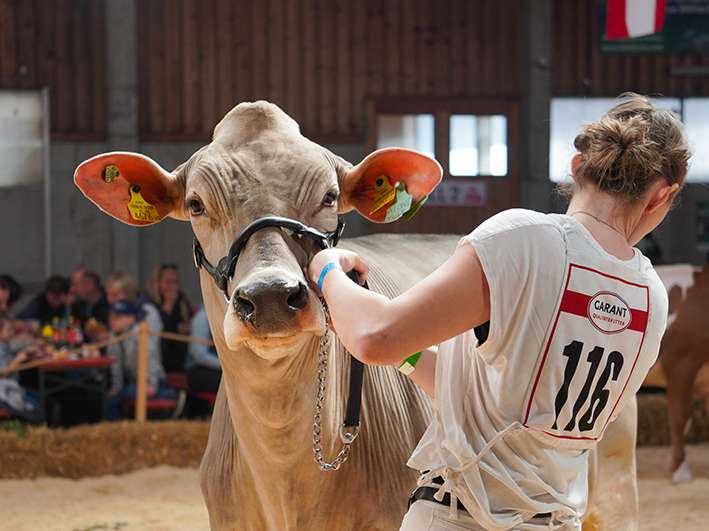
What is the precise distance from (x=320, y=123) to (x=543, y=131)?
255 cm

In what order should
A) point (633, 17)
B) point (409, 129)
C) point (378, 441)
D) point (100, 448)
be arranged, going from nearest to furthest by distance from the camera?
1. point (378, 441)
2. point (100, 448)
3. point (633, 17)
4. point (409, 129)

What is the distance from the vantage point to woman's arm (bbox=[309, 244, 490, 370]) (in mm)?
1888

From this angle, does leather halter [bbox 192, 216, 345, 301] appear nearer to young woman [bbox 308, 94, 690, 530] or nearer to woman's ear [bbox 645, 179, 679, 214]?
young woman [bbox 308, 94, 690, 530]

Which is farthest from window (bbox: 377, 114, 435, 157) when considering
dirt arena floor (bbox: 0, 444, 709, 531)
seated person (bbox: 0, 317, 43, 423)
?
seated person (bbox: 0, 317, 43, 423)

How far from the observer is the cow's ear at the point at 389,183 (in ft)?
9.52

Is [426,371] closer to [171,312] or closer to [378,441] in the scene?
[378,441]

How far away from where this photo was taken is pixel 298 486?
283 centimetres

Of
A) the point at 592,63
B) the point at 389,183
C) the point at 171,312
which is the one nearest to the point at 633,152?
the point at 389,183

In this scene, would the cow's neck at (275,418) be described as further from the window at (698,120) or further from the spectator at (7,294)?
the window at (698,120)

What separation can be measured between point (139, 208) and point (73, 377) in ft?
17.5

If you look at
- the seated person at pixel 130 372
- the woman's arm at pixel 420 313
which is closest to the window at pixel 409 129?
the seated person at pixel 130 372

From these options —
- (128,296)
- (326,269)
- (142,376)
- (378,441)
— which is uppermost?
(326,269)

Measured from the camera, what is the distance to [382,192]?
9.78ft

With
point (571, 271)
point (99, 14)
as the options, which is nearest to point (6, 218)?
point (99, 14)
